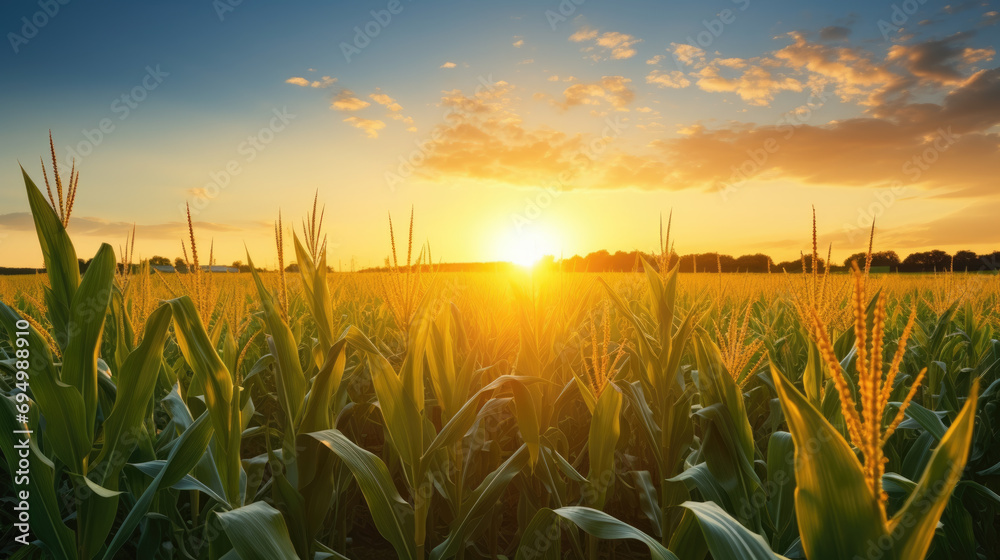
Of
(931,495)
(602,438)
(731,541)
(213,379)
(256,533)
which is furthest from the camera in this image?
(602,438)

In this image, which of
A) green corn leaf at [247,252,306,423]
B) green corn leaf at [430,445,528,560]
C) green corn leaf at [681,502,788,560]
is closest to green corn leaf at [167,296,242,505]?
green corn leaf at [247,252,306,423]

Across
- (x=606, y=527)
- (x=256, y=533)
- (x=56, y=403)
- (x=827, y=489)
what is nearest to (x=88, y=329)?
(x=56, y=403)

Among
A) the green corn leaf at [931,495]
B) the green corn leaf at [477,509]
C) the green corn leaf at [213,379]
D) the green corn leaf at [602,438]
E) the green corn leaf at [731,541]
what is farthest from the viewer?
the green corn leaf at [602,438]

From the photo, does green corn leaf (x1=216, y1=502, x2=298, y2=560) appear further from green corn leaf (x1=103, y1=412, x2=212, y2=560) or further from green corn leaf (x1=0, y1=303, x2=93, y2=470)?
green corn leaf (x1=0, y1=303, x2=93, y2=470)

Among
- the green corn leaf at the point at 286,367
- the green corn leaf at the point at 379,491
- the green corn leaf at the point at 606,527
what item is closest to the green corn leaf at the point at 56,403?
the green corn leaf at the point at 286,367

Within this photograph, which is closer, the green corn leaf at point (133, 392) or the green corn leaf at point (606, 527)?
the green corn leaf at point (606, 527)

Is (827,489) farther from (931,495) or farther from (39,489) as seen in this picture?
(39,489)

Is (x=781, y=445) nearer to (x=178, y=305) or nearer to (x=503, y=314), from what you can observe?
(x=178, y=305)

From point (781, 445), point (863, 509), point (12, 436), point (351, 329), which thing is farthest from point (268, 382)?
point (863, 509)

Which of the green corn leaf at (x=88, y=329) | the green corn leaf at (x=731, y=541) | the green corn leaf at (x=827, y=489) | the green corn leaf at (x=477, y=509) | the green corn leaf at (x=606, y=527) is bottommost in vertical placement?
the green corn leaf at (x=477, y=509)

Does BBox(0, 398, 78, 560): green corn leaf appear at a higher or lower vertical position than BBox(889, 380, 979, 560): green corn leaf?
lower

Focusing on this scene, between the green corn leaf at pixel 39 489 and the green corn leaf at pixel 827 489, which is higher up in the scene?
the green corn leaf at pixel 827 489

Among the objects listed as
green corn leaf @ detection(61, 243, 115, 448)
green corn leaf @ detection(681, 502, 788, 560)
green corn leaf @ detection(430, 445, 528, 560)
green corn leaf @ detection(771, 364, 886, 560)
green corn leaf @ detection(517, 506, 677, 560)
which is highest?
green corn leaf @ detection(61, 243, 115, 448)

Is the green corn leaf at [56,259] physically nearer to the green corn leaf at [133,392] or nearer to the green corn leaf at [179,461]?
the green corn leaf at [133,392]
